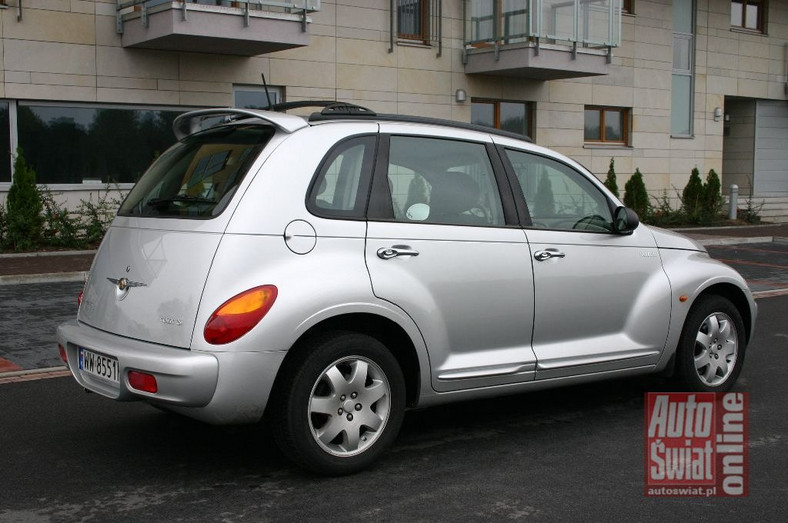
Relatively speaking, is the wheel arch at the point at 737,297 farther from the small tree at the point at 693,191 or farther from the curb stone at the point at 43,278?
the small tree at the point at 693,191

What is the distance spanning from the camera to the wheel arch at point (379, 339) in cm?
451

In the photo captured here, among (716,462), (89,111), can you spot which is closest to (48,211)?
(89,111)

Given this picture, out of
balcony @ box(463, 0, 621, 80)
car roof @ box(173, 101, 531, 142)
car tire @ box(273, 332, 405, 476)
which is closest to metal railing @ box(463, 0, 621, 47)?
balcony @ box(463, 0, 621, 80)

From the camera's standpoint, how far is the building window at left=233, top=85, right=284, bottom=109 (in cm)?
1878

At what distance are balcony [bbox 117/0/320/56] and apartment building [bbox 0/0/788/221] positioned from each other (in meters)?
0.03

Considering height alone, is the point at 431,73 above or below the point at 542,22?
below

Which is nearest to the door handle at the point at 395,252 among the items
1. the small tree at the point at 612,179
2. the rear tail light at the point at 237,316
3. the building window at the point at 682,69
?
the rear tail light at the point at 237,316

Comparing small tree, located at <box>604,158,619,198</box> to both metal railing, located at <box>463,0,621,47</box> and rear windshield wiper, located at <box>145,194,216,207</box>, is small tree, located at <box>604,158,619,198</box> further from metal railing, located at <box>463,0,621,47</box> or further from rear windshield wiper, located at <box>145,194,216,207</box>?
rear windshield wiper, located at <box>145,194,216,207</box>

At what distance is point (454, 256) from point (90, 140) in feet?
45.0

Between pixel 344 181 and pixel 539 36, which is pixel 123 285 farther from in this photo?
pixel 539 36

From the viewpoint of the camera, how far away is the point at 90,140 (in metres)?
17.3

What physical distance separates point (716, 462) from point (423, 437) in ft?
5.06

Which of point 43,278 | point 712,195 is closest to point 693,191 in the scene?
point 712,195

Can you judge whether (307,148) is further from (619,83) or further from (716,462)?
(619,83)
